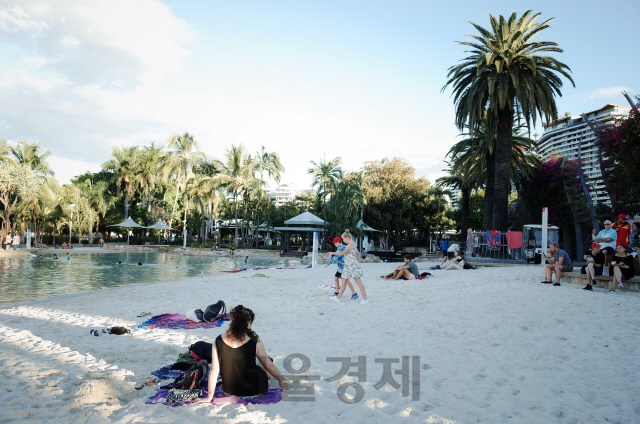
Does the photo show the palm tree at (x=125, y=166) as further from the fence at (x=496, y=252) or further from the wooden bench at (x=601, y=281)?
the wooden bench at (x=601, y=281)

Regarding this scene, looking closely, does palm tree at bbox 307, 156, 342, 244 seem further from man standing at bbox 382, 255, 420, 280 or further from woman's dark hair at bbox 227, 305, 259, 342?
woman's dark hair at bbox 227, 305, 259, 342

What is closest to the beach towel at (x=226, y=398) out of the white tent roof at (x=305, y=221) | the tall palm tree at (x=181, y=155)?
the white tent roof at (x=305, y=221)

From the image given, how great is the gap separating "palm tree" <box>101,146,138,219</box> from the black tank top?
171 ft

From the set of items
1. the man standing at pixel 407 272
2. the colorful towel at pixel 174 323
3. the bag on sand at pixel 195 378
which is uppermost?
the man standing at pixel 407 272

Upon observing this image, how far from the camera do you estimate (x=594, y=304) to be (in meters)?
7.91

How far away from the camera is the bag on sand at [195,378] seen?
407 cm

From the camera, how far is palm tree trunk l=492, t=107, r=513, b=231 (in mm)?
20703

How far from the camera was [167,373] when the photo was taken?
4.54 m

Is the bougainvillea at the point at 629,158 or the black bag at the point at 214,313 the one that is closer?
the black bag at the point at 214,313

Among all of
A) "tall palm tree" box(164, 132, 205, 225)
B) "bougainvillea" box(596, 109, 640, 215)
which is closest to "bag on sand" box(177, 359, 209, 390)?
"bougainvillea" box(596, 109, 640, 215)

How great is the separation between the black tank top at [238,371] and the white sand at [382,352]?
0.71 feet

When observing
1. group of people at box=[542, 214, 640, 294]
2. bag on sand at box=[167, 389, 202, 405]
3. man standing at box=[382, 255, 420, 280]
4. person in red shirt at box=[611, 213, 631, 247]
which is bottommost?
bag on sand at box=[167, 389, 202, 405]

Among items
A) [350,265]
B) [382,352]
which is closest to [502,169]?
[350,265]

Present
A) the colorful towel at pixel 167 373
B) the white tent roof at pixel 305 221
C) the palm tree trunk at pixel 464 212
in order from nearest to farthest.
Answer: the colorful towel at pixel 167 373 < the white tent roof at pixel 305 221 < the palm tree trunk at pixel 464 212
